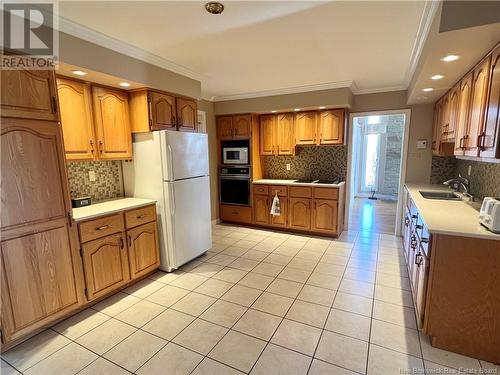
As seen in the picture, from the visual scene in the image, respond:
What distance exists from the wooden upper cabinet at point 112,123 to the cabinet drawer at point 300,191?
2491mm

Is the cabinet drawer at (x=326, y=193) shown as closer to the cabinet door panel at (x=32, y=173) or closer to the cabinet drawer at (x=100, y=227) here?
the cabinet drawer at (x=100, y=227)

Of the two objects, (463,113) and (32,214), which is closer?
(32,214)

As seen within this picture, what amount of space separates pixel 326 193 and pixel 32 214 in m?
3.49

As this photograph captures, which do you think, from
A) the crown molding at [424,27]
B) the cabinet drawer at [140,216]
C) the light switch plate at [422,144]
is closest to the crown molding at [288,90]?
the crown molding at [424,27]

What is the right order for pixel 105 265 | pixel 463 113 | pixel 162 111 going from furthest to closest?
pixel 162 111
pixel 105 265
pixel 463 113

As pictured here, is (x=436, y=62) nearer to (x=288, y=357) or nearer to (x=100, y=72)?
(x=288, y=357)

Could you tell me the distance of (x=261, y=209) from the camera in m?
4.52

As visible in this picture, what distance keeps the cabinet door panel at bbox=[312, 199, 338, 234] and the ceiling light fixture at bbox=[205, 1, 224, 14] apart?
9.84ft

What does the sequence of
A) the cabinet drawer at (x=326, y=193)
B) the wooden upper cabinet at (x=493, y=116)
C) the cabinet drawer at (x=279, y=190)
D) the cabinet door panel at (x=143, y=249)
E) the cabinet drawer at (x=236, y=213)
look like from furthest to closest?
the cabinet drawer at (x=236, y=213) → the cabinet drawer at (x=279, y=190) → the cabinet drawer at (x=326, y=193) → the cabinet door panel at (x=143, y=249) → the wooden upper cabinet at (x=493, y=116)

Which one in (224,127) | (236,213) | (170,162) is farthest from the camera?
(236,213)

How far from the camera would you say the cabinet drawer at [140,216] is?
8.42ft

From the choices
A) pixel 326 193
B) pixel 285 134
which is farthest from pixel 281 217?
pixel 285 134

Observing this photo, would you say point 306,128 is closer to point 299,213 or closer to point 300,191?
point 300,191

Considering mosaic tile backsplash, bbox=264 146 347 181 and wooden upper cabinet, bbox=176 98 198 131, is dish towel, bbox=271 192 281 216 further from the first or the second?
wooden upper cabinet, bbox=176 98 198 131
